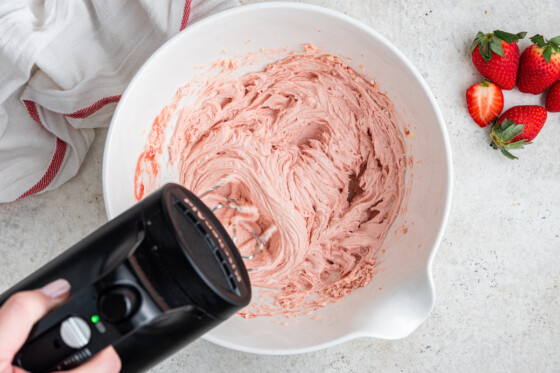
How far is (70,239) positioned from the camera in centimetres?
133

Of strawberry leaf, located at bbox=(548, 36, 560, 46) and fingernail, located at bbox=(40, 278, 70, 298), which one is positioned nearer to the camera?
fingernail, located at bbox=(40, 278, 70, 298)

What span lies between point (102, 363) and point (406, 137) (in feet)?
2.94

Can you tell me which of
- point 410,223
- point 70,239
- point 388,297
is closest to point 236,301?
point 388,297

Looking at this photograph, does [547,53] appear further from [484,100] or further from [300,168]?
[300,168]

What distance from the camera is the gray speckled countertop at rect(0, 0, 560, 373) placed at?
133cm

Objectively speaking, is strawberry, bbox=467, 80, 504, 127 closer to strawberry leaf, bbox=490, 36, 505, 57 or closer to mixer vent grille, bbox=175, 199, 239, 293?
strawberry leaf, bbox=490, 36, 505, 57

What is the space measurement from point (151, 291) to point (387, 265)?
28.1 inches

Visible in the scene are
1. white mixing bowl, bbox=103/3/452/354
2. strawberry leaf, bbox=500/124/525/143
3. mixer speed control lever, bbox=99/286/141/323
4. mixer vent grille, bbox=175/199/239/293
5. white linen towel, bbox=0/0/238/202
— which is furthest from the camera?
strawberry leaf, bbox=500/124/525/143

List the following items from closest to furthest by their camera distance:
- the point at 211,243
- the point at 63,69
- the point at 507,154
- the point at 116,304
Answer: the point at 116,304, the point at 211,243, the point at 63,69, the point at 507,154

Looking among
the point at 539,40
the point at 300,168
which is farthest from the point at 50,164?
the point at 539,40

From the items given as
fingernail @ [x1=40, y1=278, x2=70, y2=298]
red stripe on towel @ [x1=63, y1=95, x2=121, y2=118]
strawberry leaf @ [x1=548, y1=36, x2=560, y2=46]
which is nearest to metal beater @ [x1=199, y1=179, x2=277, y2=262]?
red stripe on towel @ [x1=63, y1=95, x2=121, y2=118]

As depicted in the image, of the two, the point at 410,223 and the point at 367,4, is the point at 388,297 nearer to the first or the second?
the point at 410,223

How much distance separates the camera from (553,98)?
133cm

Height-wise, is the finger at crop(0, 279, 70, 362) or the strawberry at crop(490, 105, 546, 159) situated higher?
the finger at crop(0, 279, 70, 362)
